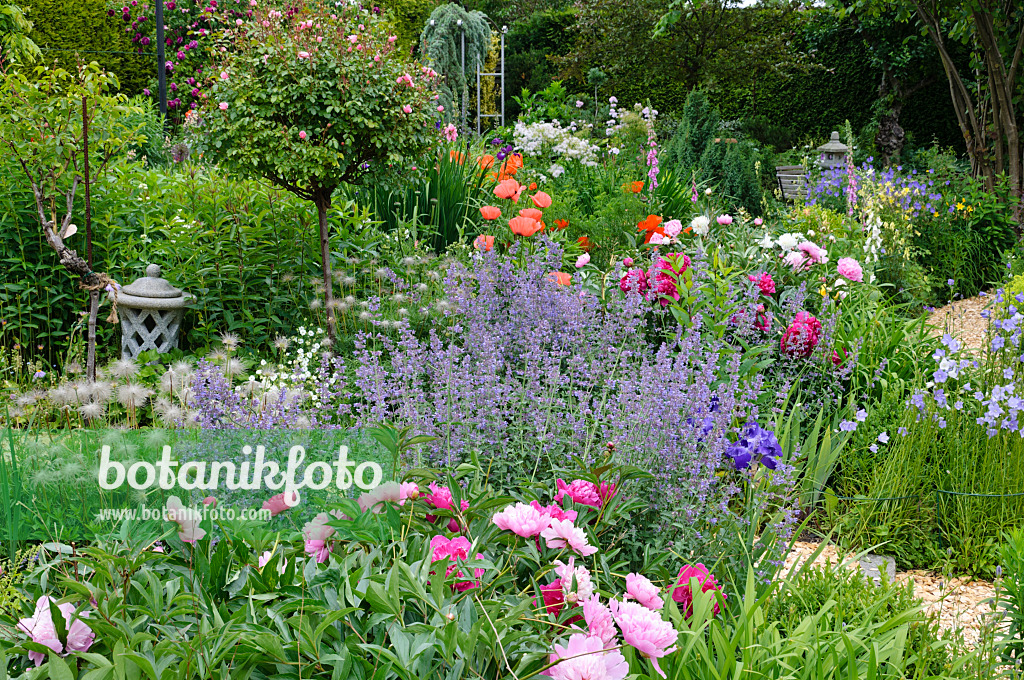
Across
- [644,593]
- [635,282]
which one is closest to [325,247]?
[635,282]

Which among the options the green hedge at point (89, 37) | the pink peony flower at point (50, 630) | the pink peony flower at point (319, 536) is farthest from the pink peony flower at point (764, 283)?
the green hedge at point (89, 37)

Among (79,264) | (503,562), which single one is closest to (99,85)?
(79,264)

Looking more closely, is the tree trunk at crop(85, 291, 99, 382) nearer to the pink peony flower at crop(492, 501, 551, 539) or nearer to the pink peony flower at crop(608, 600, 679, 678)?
the pink peony flower at crop(492, 501, 551, 539)

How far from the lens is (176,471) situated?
1352mm

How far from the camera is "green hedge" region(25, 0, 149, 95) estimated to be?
1448 cm

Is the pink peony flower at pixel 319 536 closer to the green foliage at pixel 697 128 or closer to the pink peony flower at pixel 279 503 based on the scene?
the pink peony flower at pixel 279 503

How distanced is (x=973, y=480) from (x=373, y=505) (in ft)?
8.59

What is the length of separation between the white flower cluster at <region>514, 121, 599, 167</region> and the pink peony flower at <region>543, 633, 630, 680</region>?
725cm

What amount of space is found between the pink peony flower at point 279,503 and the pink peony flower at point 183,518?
0.42ft

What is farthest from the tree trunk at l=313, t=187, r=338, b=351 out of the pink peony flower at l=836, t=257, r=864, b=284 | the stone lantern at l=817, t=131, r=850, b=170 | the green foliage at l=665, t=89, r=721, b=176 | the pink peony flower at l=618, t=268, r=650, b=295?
the stone lantern at l=817, t=131, r=850, b=170

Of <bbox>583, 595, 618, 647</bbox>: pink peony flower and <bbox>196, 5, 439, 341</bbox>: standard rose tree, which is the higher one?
<bbox>196, 5, 439, 341</bbox>: standard rose tree

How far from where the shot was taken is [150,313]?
4.39 meters

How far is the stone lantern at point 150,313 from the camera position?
429 cm

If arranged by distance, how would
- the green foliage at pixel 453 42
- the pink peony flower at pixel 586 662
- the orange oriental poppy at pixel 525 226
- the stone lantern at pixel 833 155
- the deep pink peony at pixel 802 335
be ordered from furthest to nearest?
the green foliage at pixel 453 42 < the stone lantern at pixel 833 155 < the orange oriental poppy at pixel 525 226 < the deep pink peony at pixel 802 335 < the pink peony flower at pixel 586 662
